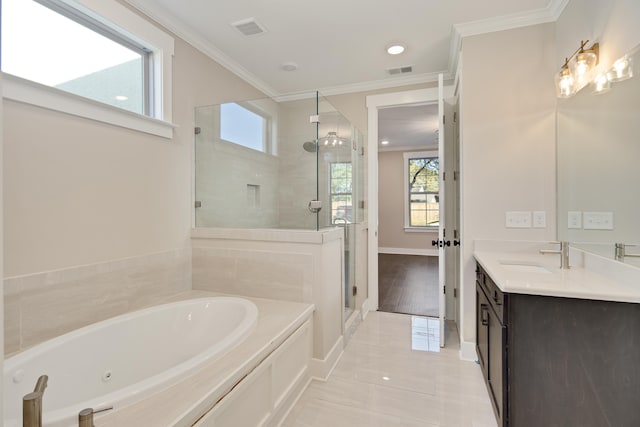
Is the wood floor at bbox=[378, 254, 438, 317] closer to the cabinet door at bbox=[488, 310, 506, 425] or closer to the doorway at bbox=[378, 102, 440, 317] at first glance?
the doorway at bbox=[378, 102, 440, 317]

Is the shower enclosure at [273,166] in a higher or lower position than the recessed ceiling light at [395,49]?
lower

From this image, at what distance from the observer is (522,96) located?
2.42 meters

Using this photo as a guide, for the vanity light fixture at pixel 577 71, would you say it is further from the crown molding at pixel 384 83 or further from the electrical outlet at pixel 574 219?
the crown molding at pixel 384 83

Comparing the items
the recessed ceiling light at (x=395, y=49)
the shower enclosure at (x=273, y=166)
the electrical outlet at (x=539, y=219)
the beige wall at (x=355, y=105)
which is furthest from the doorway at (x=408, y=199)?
the electrical outlet at (x=539, y=219)

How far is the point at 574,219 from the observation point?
2.12 m

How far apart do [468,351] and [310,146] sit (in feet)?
6.79

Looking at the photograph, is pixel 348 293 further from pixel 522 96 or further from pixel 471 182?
pixel 522 96

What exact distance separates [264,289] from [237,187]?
0.98 metres

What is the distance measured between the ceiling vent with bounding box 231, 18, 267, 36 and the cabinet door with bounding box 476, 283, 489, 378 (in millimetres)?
2530

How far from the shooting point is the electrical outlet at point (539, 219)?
239 centimetres

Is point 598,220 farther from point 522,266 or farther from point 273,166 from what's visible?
point 273,166

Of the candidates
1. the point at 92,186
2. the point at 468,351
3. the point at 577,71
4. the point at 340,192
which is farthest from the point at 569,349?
the point at 92,186

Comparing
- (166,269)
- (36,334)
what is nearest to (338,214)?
(166,269)

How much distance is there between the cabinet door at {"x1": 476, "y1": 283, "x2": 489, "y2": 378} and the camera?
205cm
